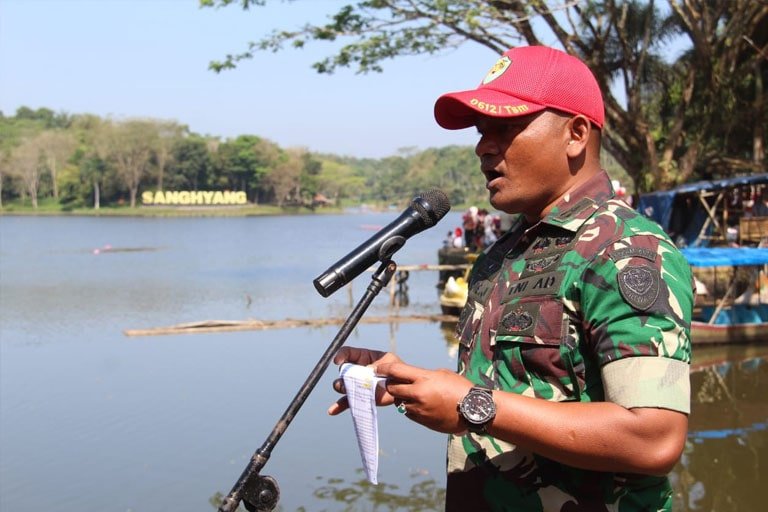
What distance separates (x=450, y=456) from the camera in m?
2.03

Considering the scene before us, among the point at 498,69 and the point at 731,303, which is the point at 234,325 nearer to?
the point at 731,303

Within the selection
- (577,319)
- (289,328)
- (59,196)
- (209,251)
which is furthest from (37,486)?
(59,196)

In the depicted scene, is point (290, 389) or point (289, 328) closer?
point (290, 389)

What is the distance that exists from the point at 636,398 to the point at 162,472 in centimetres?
700

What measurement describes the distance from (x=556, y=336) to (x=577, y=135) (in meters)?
0.48

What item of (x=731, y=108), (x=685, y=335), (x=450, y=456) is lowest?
(x=450, y=456)

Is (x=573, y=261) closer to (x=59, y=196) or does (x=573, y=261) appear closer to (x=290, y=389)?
(x=290, y=389)

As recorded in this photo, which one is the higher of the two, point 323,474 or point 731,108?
point 731,108

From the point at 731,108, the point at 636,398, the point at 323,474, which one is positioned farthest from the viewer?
the point at 731,108

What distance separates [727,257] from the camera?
41.4 feet

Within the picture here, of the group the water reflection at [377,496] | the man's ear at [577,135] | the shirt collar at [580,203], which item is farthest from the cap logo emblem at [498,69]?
the water reflection at [377,496]

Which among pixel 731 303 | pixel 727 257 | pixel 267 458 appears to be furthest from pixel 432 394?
pixel 731 303

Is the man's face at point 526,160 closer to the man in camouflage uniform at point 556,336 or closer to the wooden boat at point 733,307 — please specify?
the man in camouflage uniform at point 556,336

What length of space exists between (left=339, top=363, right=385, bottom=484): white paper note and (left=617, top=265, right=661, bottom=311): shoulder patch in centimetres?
55
